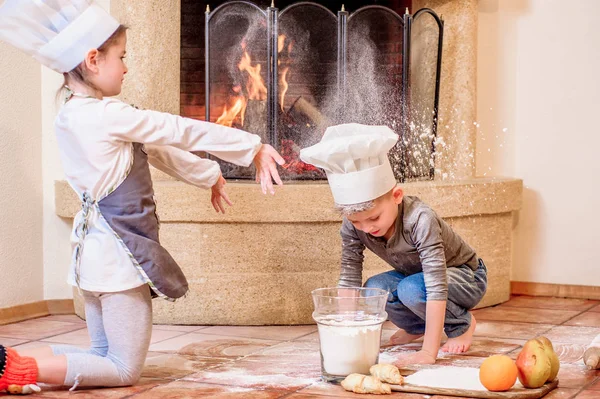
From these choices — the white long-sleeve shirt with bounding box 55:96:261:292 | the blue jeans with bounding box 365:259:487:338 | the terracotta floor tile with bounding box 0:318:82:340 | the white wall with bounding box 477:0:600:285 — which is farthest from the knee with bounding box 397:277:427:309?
the white wall with bounding box 477:0:600:285

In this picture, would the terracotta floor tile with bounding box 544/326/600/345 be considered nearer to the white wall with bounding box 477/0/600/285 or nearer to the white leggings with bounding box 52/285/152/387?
the white wall with bounding box 477/0/600/285

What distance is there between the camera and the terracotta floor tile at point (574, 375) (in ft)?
7.16

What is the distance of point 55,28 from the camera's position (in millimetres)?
2117

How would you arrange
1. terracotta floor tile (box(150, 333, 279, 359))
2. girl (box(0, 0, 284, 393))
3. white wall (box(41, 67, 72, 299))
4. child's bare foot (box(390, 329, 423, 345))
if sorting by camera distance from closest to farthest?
girl (box(0, 0, 284, 393)) → terracotta floor tile (box(150, 333, 279, 359)) → child's bare foot (box(390, 329, 423, 345)) → white wall (box(41, 67, 72, 299))

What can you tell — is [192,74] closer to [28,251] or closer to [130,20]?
[130,20]

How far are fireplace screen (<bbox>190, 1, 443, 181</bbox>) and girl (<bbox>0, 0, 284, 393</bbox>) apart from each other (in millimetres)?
1060

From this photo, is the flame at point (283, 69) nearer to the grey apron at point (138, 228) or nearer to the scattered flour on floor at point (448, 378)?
the grey apron at point (138, 228)

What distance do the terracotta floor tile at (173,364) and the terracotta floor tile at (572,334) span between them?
1.00 m

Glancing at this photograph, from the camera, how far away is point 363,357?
214 cm

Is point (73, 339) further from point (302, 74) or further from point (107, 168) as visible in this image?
point (302, 74)

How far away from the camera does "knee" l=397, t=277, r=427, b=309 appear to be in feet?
8.03

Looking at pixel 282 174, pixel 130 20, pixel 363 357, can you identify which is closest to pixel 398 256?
pixel 363 357

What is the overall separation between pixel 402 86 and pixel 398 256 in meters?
1.02

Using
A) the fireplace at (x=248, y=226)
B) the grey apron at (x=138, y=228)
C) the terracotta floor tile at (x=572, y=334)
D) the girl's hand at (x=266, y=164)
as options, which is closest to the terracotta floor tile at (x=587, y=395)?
the terracotta floor tile at (x=572, y=334)
